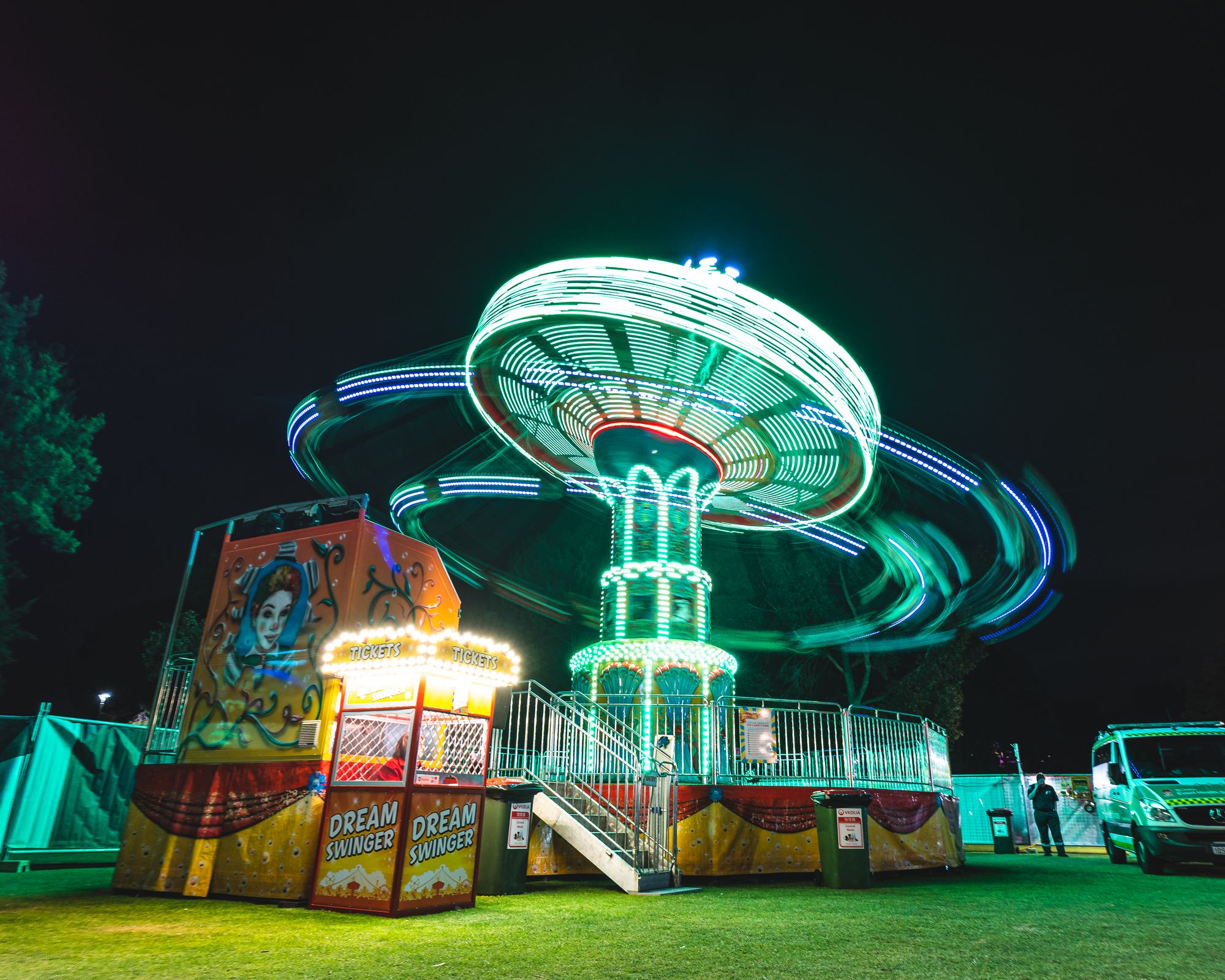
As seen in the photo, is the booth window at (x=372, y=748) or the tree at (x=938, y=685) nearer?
the booth window at (x=372, y=748)

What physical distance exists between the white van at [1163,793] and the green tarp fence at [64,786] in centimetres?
1750

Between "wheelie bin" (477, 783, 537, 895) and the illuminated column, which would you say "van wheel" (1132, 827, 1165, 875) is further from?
"wheelie bin" (477, 783, 537, 895)

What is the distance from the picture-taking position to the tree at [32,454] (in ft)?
92.2

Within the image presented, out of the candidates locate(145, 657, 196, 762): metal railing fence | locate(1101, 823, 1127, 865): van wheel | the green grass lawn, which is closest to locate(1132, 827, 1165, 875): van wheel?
locate(1101, 823, 1127, 865): van wheel

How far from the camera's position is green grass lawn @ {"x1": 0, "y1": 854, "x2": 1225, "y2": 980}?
236 inches

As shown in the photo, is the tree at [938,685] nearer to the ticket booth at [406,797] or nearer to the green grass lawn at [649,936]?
the green grass lawn at [649,936]

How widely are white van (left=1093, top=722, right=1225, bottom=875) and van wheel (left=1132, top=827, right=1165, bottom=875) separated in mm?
12

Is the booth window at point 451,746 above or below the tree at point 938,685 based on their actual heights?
below

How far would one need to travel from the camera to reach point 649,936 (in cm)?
750

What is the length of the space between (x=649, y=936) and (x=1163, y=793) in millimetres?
11108

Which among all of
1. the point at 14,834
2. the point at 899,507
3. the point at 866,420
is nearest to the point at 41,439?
the point at 14,834

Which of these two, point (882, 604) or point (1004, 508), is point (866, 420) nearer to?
point (1004, 508)

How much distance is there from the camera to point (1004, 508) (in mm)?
21594

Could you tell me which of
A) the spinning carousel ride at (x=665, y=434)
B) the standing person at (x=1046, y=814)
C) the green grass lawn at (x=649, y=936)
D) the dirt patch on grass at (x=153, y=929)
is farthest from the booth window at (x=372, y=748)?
the standing person at (x=1046, y=814)
